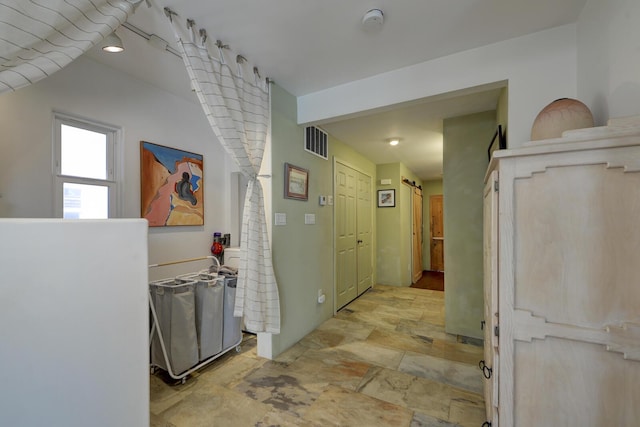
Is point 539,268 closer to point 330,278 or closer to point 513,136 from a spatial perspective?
point 513,136

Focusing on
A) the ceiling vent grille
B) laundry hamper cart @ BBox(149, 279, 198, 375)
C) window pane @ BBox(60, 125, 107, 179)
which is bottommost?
laundry hamper cart @ BBox(149, 279, 198, 375)

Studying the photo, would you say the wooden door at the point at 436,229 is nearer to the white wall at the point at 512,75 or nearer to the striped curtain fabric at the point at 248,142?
the white wall at the point at 512,75

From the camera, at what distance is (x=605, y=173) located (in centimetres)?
85

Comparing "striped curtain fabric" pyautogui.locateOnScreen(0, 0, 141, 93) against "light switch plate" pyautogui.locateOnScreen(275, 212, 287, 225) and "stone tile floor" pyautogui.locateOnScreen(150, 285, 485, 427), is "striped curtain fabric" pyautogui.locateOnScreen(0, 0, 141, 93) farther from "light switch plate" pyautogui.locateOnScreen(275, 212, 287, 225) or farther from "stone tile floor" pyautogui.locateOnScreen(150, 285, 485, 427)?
"stone tile floor" pyautogui.locateOnScreen(150, 285, 485, 427)

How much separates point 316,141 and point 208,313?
6.91 feet

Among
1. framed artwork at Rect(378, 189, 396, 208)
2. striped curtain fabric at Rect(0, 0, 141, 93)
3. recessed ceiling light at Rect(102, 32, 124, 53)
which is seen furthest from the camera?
framed artwork at Rect(378, 189, 396, 208)

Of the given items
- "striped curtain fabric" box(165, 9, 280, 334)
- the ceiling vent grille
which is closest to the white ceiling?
"striped curtain fabric" box(165, 9, 280, 334)

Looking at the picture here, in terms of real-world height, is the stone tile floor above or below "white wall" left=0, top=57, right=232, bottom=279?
below

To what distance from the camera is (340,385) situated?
2006 mm

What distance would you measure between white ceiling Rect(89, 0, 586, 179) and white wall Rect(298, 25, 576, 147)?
2.4 inches

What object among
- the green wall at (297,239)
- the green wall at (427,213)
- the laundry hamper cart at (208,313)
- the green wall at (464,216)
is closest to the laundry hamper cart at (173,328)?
the laundry hamper cart at (208,313)

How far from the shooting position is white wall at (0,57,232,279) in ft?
6.19

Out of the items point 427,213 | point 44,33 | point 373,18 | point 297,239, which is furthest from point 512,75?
point 427,213

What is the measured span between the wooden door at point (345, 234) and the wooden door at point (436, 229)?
11.9 feet
